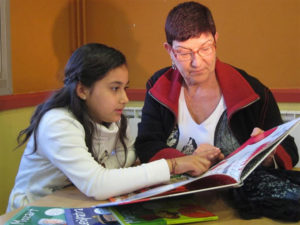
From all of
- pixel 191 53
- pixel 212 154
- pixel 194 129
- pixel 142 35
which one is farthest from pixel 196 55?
pixel 142 35

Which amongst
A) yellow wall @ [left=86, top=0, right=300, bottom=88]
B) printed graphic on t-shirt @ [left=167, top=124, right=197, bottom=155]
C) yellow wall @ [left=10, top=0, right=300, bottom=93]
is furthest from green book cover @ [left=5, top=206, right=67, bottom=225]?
yellow wall @ [left=86, top=0, right=300, bottom=88]

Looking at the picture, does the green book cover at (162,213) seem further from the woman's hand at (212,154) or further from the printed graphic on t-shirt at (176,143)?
the printed graphic on t-shirt at (176,143)

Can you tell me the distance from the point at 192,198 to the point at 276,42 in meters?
1.36

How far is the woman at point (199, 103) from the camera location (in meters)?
1.27

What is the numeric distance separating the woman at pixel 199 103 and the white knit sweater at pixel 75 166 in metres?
0.14

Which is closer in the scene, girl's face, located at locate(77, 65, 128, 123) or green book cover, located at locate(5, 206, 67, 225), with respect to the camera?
green book cover, located at locate(5, 206, 67, 225)

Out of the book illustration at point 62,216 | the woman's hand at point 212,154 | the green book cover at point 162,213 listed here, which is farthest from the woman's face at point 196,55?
the book illustration at point 62,216

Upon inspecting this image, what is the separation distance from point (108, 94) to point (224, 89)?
441 millimetres

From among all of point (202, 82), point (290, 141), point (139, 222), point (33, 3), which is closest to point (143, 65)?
point (33, 3)

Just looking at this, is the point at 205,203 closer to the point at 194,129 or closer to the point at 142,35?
the point at 194,129

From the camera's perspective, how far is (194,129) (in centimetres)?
138

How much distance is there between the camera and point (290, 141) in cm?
124

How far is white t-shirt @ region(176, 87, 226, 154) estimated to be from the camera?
135cm

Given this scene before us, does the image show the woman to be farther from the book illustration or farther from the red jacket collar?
the book illustration
